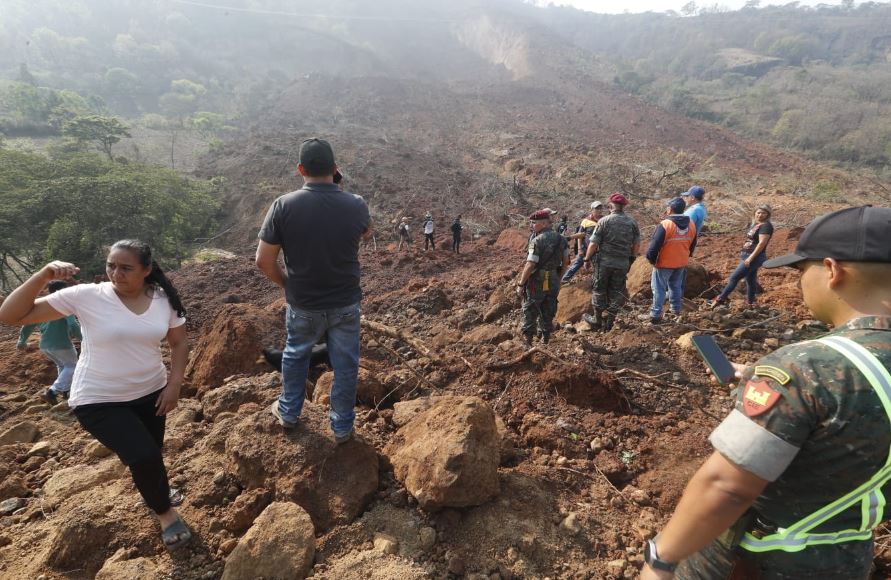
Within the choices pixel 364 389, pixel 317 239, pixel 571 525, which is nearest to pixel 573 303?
pixel 364 389

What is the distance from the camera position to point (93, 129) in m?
25.1

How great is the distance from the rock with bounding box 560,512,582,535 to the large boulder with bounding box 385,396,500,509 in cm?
36

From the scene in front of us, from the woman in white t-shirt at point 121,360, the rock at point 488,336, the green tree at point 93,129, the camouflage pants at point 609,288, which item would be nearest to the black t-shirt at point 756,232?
the camouflage pants at point 609,288

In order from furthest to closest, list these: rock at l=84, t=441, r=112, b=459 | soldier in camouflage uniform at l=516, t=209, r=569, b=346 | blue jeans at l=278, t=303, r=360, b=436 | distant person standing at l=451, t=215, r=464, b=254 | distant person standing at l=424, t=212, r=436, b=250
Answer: distant person standing at l=424, t=212, r=436, b=250
distant person standing at l=451, t=215, r=464, b=254
soldier in camouflage uniform at l=516, t=209, r=569, b=346
rock at l=84, t=441, r=112, b=459
blue jeans at l=278, t=303, r=360, b=436

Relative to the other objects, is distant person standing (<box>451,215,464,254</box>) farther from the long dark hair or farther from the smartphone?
the smartphone

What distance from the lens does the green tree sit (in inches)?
971

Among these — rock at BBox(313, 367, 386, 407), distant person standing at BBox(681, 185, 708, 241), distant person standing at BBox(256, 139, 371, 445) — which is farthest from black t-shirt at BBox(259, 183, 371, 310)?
distant person standing at BBox(681, 185, 708, 241)

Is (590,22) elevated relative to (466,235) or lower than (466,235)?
elevated

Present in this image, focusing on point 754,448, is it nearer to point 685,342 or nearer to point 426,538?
point 426,538

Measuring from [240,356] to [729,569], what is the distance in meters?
3.97

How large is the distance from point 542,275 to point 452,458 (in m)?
2.87

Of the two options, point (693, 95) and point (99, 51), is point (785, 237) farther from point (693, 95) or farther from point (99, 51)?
point (99, 51)

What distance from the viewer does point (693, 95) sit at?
121ft

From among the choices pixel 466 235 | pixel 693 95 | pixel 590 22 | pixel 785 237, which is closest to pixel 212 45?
pixel 590 22
